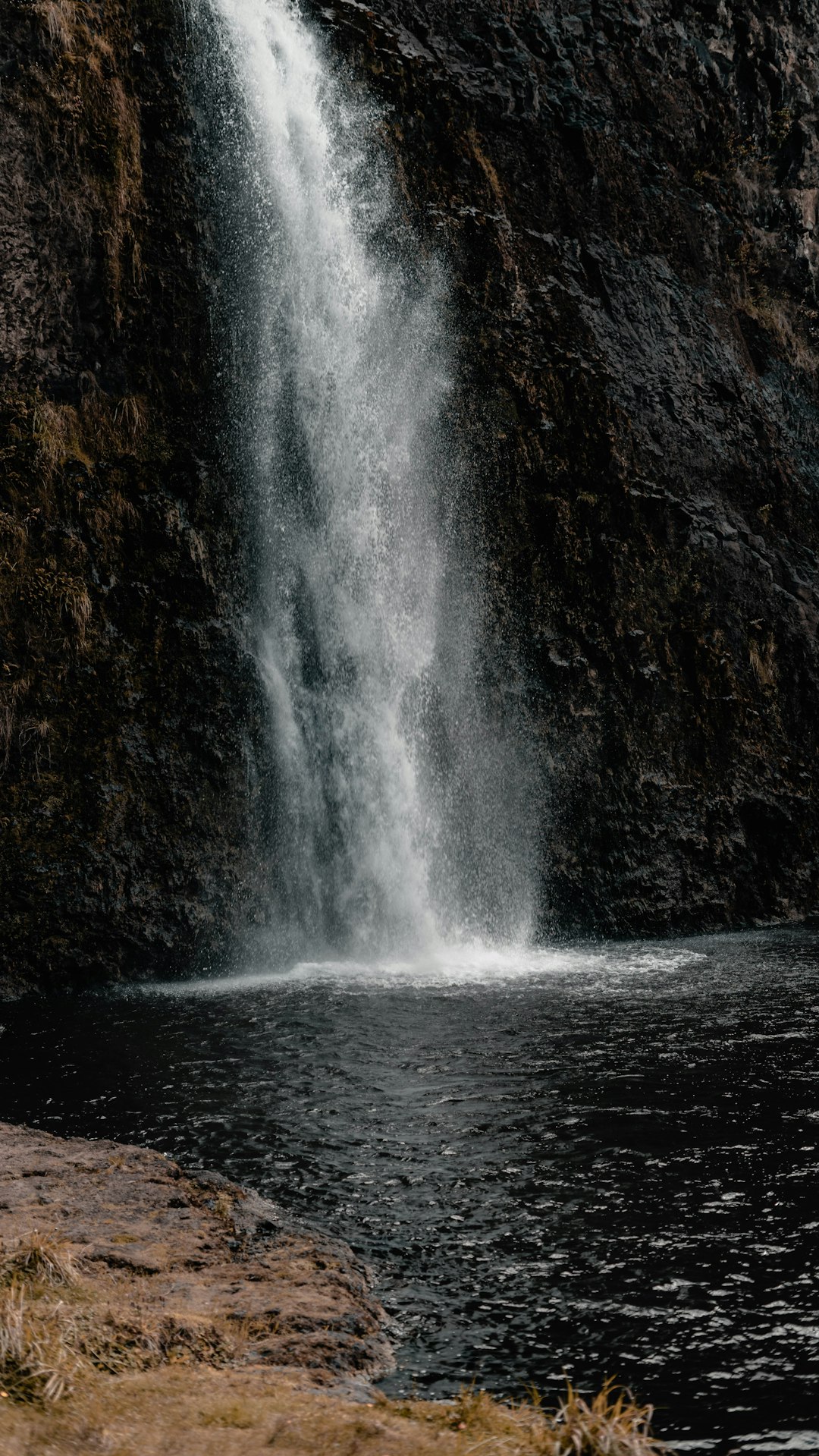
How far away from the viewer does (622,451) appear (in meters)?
20.0

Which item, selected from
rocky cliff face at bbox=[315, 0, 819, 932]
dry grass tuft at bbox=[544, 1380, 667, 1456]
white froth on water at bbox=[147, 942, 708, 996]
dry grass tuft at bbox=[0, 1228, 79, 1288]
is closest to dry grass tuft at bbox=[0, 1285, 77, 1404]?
dry grass tuft at bbox=[0, 1228, 79, 1288]

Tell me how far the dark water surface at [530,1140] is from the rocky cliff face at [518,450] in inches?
121

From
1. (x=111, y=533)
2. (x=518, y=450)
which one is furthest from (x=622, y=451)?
(x=111, y=533)

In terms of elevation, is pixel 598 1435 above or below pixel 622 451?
below

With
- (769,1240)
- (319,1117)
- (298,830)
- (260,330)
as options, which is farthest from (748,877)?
(769,1240)

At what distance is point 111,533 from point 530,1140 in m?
10.7

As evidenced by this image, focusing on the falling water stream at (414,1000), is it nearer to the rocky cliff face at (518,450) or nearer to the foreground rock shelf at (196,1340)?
the foreground rock shelf at (196,1340)

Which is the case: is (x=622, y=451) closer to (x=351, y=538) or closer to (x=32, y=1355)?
(x=351, y=538)

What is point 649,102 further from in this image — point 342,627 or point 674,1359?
point 674,1359

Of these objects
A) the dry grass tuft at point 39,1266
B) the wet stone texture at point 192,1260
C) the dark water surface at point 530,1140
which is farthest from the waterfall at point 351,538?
the dry grass tuft at point 39,1266

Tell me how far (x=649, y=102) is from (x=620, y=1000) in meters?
17.0

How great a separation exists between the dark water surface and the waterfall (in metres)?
3.02

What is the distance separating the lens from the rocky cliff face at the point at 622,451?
756 inches

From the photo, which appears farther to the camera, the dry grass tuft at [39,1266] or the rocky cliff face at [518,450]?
the rocky cliff face at [518,450]
